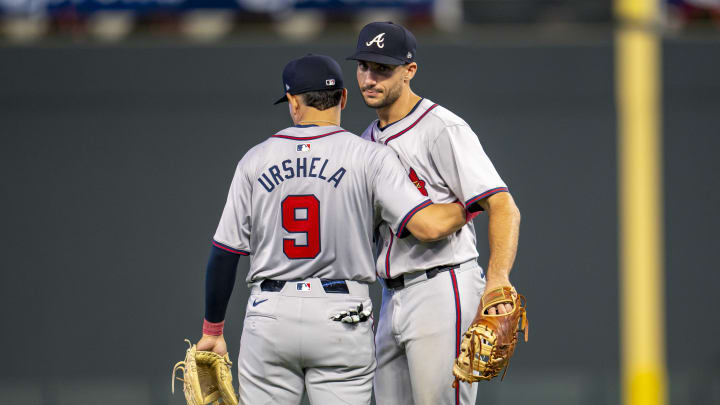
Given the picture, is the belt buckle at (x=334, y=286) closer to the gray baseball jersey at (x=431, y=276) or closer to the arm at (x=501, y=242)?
the gray baseball jersey at (x=431, y=276)

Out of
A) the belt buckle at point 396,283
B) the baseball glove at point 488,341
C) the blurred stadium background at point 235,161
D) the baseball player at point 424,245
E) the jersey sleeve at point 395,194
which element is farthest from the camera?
the blurred stadium background at point 235,161

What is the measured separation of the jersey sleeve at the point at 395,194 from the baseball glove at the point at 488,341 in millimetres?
320

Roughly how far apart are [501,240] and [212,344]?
0.98 metres

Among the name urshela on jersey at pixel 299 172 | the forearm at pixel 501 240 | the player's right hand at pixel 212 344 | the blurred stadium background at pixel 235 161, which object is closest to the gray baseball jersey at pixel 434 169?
the forearm at pixel 501 240

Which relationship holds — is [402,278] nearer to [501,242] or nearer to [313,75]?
[501,242]

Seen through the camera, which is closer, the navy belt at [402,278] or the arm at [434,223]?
the arm at [434,223]

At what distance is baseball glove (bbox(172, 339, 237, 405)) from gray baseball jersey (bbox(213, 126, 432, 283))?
34cm

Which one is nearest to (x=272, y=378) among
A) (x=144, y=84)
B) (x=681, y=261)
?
(x=144, y=84)

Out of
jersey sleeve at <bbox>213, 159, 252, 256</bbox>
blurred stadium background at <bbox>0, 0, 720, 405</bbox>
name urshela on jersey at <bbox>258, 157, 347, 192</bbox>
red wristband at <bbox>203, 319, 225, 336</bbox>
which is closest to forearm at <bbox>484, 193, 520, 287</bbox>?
name urshela on jersey at <bbox>258, 157, 347, 192</bbox>

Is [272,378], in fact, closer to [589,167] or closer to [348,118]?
[348,118]

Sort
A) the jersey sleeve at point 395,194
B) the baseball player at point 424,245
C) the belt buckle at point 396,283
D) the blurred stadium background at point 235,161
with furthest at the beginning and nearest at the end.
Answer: the blurred stadium background at point 235,161, the belt buckle at point 396,283, the baseball player at point 424,245, the jersey sleeve at point 395,194

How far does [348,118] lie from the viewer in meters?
5.38

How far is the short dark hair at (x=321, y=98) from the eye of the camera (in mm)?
2535

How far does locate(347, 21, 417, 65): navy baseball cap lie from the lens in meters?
2.59
